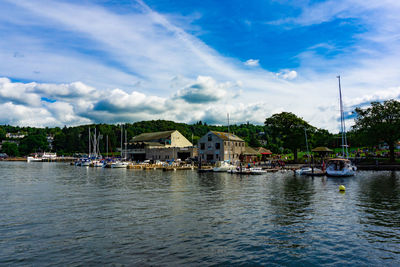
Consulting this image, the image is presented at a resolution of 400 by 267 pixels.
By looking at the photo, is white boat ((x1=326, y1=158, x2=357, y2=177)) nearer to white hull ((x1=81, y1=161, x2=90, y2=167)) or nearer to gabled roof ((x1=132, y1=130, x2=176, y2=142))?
gabled roof ((x1=132, y1=130, x2=176, y2=142))

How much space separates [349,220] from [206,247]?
11795 mm

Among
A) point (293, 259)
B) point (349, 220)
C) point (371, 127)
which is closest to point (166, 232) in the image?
point (293, 259)

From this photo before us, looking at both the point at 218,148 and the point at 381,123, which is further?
the point at 218,148

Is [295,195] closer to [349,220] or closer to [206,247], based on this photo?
[349,220]

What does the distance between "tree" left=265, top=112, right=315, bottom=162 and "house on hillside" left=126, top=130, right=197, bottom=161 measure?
94.8 ft

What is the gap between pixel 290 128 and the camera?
82250mm

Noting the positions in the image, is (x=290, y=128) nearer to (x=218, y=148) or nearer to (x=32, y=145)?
(x=218, y=148)

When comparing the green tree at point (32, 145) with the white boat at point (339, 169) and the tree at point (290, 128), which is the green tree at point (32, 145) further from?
the white boat at point (339, 169)

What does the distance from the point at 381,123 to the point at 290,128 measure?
2293 centimetres

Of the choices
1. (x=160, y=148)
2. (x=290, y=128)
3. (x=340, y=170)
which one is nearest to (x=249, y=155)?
(x=290, y=128)

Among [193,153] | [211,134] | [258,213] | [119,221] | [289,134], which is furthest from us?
[193,153]

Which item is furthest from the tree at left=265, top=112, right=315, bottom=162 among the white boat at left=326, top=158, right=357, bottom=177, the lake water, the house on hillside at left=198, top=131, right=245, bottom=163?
the lake water

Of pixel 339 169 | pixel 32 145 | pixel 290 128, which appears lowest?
pixel 339 169

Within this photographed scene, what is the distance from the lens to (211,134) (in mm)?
88000
